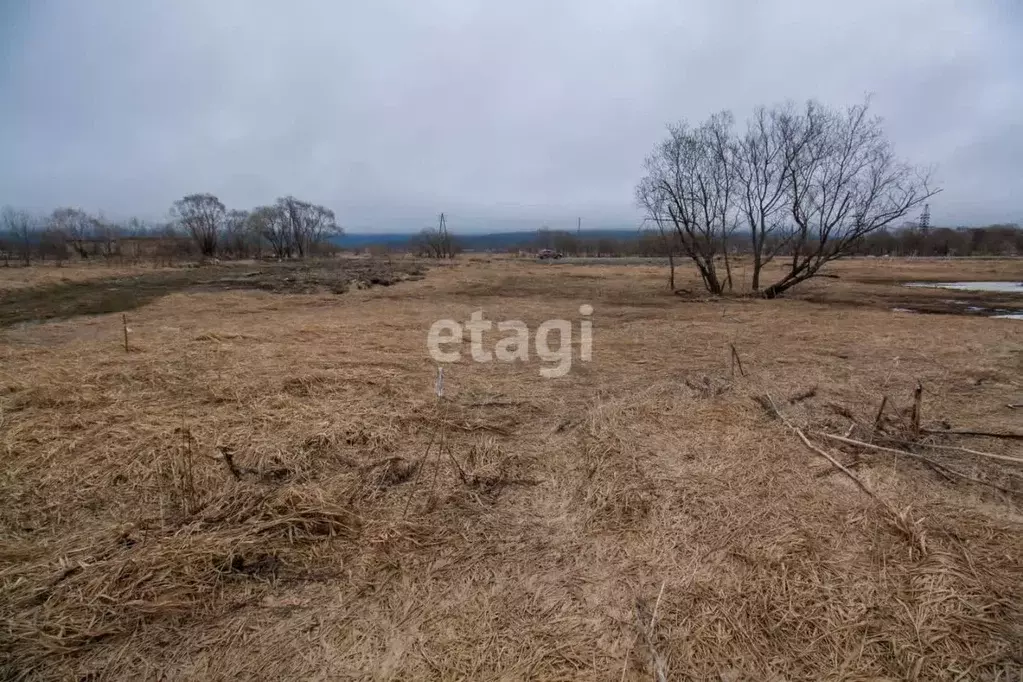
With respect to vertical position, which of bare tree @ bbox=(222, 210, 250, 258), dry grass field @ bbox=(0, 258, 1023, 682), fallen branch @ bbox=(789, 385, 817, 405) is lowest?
dry grass field @ bbox=(0, 258, 1023, 682)

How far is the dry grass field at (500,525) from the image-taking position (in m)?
2.02

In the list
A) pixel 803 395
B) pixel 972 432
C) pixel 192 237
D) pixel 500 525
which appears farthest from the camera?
pixel 192 237

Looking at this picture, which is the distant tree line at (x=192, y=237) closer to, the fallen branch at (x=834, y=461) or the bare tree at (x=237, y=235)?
the bare tree at (x=237, y=235)

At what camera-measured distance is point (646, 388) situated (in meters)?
5.20

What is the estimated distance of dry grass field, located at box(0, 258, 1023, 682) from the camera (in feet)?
6.62

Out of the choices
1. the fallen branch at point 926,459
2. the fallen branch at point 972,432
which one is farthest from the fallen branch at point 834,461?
the fallen branch at point 972,432

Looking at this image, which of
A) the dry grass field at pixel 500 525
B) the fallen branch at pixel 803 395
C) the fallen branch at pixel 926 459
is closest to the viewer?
the dry grass field at pixel 500 525

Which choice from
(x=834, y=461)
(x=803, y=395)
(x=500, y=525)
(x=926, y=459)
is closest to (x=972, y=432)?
(x=926, y=459)

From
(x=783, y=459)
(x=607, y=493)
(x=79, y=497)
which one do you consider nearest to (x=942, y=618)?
(x=783, y=459)

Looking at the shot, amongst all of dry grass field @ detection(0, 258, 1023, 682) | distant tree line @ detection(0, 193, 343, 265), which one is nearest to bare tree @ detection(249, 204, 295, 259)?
distant tree line @ detection(0, 193, 343, 265)

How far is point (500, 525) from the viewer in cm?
285

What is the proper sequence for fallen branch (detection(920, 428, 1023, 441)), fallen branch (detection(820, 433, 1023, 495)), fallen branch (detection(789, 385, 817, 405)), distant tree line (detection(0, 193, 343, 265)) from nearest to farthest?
1. fallen branch (detection(820, 433, 1023, 495))
2. fallen branch (detection(920, 428, 1023, 441))
3. fallen branch (detection(789, 385, 817, 405))
4. distant tree line (detection(0, 193, 343, 265))

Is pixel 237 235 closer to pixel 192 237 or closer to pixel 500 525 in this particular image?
pixel 192 237

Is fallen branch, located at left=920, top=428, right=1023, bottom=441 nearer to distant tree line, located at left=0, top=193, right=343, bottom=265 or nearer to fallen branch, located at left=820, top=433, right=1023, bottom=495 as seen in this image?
fallen branch, located at left=820, top=433, right=1023, bottom=495
